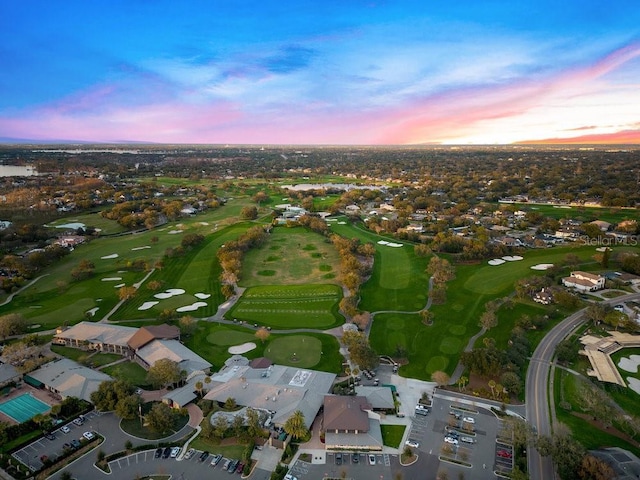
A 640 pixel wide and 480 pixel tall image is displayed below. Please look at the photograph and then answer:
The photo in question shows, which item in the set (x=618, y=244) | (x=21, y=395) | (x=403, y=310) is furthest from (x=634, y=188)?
(x=21, y=395)

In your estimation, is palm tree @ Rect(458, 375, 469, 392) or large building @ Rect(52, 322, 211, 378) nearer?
palm tree @ Rect(458, 375, 469, 392)

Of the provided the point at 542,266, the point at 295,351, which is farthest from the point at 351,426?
the point at 542,266

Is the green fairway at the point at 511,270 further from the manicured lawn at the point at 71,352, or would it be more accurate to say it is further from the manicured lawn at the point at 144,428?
the manicured lawn at the point at 71,352

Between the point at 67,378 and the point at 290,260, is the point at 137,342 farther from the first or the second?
the point at 290,260

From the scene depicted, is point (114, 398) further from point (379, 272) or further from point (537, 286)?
point (537, 286)

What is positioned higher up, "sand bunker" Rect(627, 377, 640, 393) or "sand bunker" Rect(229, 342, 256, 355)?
"sand bunker" Rect(229, 342, 256, 355)

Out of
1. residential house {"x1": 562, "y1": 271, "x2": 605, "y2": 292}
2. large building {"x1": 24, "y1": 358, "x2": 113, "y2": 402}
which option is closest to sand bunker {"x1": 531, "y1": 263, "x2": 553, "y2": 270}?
residential house {"x1": 562, "y1": 271, "x2": 605, "y2": 292}

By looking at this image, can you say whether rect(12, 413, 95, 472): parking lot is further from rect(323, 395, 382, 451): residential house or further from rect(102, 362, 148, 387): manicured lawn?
rect(323, 395, 382, 451): residential house
